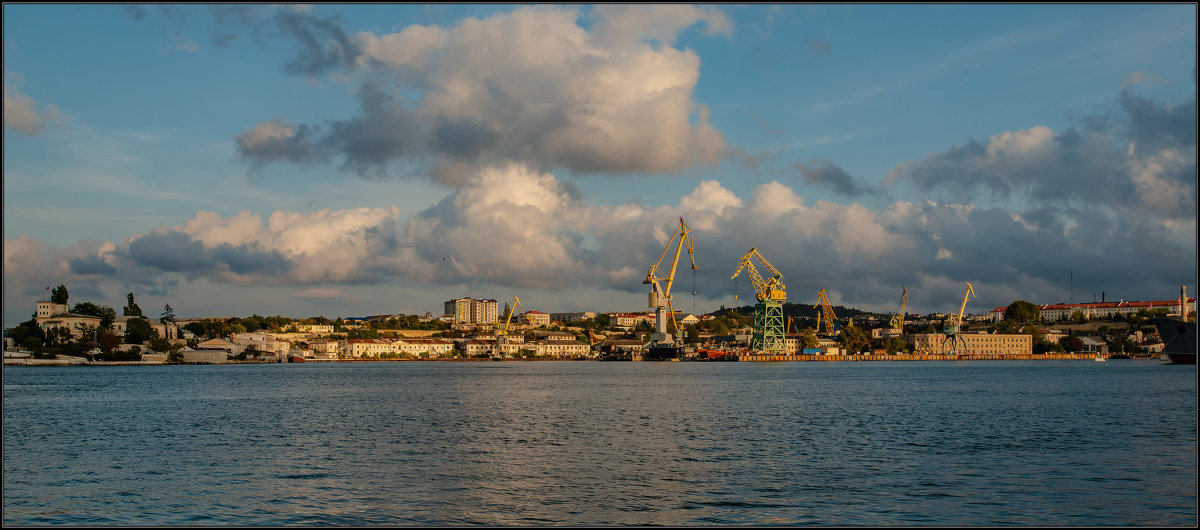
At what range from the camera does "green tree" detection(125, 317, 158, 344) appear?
4847 inches

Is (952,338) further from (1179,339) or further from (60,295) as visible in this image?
(60,295)

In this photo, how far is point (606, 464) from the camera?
20391 millimetres

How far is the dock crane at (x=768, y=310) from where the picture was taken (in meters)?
132

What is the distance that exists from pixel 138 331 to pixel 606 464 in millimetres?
121927

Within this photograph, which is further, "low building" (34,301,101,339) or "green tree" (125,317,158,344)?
"green tree" (125,317,158,344)

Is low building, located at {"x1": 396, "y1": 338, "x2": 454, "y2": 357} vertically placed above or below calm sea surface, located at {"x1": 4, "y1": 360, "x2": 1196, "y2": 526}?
below

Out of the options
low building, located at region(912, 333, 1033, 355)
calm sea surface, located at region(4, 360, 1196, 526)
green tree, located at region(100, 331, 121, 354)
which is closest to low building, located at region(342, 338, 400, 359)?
green tree, located at region(100, 331, 121, 354)

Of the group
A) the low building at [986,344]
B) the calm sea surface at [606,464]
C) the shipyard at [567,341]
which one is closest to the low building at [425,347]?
the shipyard at [567,341]

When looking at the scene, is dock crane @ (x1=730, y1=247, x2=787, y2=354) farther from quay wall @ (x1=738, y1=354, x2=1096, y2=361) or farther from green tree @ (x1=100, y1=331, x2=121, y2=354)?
green tree @ (x1=100, y1=331, x2=121, y2=354)

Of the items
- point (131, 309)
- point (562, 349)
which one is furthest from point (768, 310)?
point (131, 309)

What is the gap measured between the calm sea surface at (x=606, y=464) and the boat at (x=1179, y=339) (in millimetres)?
52043

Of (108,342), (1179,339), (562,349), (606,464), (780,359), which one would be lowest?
(780,359)

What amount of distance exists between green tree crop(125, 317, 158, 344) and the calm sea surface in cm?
9260

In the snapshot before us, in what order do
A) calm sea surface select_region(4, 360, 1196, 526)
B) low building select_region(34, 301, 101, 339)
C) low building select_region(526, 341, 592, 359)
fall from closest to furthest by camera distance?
1. calm sea surface select_region(4, 360, 1196, 526)
2. low building select_region(34, 301, 101, 339)
3. low building select_region(526, 341, 592, 359)
